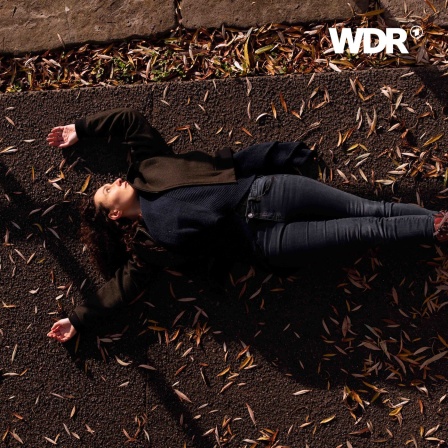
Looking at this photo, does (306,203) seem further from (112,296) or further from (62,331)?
(62,331)

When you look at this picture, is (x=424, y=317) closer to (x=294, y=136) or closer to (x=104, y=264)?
(x=294, y=136)

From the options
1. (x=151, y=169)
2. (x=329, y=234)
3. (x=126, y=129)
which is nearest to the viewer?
(x=329, y=234)

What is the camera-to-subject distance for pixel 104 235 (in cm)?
359

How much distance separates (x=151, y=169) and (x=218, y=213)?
1.84 feet

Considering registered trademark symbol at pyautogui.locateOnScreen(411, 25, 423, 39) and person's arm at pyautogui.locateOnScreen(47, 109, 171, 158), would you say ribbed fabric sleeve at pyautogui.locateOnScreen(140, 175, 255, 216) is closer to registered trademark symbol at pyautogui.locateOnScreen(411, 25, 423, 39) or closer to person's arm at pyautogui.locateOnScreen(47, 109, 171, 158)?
person's arm at pyautogui.locateOnScreen(47, 109, 171, 158)

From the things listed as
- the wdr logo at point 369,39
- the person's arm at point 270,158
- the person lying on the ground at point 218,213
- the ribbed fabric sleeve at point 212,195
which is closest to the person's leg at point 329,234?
the person lying on the ground at point 218,213

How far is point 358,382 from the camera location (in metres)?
3.64

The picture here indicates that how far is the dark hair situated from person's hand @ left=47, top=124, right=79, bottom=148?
1.51 ft

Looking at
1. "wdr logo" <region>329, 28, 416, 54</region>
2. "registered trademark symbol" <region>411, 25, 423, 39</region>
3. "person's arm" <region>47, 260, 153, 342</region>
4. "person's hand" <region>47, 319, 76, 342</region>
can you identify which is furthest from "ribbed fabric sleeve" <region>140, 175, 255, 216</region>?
"registered trademark symbol" <region>411, 25, 423, 39</region>

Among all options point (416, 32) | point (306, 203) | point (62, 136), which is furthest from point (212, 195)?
point (416, 32)

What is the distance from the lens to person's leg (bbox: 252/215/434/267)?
3.23m

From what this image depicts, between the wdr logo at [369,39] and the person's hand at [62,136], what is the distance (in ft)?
6.75

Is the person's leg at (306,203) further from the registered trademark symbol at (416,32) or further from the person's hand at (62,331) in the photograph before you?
the person's hand at (62,331)

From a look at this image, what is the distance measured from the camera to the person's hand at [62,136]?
378 cm
